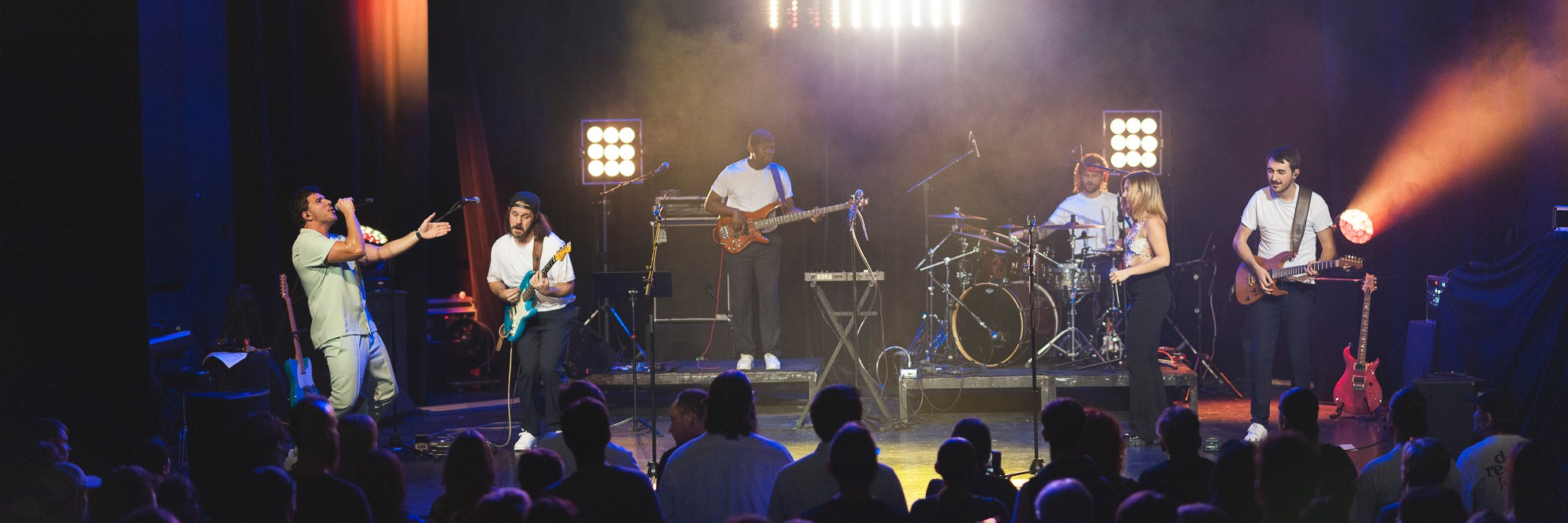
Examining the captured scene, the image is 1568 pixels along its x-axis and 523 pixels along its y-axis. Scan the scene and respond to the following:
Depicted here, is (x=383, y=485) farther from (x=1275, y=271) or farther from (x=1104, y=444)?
(x=1275, y=271)

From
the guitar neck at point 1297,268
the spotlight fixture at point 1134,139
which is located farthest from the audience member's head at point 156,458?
the spotlight fixture at point 1134,139

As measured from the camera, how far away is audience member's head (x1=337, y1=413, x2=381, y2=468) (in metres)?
4.80

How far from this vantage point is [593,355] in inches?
401

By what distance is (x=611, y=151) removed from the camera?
1195 cm

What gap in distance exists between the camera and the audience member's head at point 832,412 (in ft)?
15.5

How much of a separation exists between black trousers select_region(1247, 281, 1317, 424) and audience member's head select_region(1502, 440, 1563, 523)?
12.1 ft

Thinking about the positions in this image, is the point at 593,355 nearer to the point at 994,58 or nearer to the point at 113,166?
the point at 113,166

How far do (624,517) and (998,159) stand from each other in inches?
393

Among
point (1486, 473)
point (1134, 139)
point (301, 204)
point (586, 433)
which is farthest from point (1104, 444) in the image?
point (1134, 139)

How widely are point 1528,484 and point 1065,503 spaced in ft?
6.73

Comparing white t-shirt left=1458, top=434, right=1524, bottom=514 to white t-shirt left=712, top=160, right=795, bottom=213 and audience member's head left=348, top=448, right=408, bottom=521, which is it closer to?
audience member's head left=348, top=448, right=408, bottom=521

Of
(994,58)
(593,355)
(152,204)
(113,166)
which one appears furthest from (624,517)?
(994,58)

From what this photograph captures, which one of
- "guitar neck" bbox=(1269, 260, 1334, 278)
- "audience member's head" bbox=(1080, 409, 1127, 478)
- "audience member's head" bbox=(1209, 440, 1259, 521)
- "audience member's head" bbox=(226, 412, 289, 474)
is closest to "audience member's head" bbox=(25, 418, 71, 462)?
"audience member's head" bbox=(226, 412, 289, 474)

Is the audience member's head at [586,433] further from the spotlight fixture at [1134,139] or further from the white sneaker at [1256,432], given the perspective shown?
the spotlight fixture at [1134,139]
